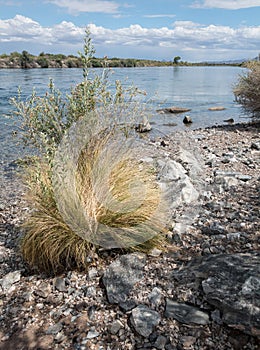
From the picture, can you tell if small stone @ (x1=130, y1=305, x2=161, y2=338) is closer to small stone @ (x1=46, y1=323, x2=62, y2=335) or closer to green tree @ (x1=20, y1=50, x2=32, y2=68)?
small stone @ (x1=46, y1=323, x2=62, y2=335)

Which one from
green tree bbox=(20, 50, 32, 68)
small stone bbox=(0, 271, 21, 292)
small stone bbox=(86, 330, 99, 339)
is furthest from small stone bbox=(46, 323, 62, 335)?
green tree bbox=(20, 50, 32, 68)

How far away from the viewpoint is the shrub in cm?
1191

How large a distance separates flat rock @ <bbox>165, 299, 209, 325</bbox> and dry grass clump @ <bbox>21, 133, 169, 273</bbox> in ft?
3.05

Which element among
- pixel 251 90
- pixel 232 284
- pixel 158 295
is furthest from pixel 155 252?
pixel 251 90

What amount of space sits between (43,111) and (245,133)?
324 inches

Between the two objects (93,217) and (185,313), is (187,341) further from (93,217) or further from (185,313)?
(93,217)

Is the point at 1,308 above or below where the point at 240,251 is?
below

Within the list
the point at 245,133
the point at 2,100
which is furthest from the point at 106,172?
the point at 2,100

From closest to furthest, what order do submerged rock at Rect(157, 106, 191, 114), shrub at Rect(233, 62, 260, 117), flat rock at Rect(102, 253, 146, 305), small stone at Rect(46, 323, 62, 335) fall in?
small stone at Rect(46, 323, 62, 335), flat rock at Rect(102, 253, 146, 305), shrub at Rect(233, 62, 260, 117), submerged rock at Rect(157, 106, 191, 114)

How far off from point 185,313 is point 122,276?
0.76 meters

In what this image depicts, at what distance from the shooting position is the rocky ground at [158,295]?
2.73 meters

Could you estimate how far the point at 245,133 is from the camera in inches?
436

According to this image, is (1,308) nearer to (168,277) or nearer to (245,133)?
(168,277)

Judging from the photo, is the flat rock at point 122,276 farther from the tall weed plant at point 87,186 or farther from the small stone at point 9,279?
the small stone at point 9,279
